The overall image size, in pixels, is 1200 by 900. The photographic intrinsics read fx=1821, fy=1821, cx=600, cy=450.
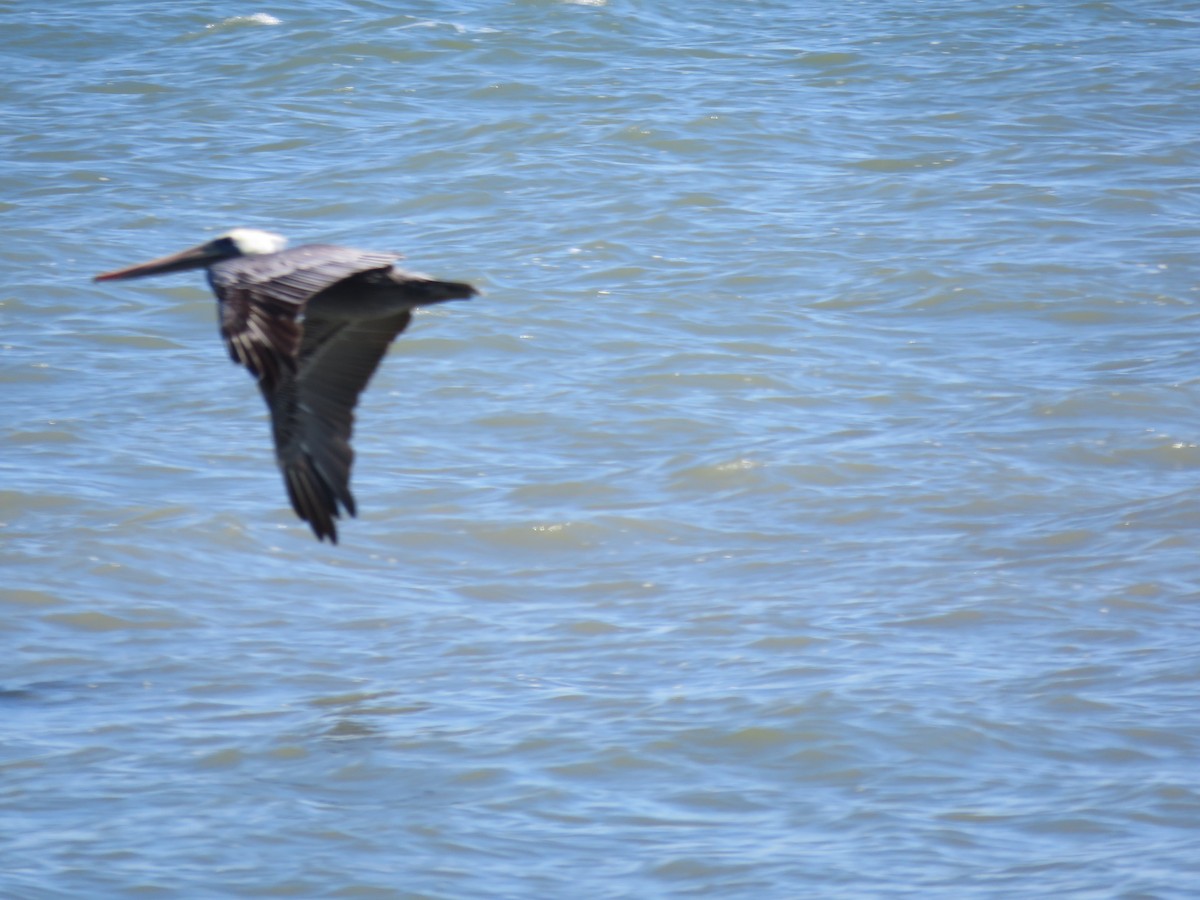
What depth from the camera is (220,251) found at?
5.28 m

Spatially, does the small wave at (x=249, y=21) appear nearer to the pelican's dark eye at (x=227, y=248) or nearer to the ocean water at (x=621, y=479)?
the ocean water at (x=621, y=479)

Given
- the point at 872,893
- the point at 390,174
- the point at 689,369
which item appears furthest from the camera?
the point at 390,174

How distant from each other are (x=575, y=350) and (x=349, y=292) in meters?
4.20

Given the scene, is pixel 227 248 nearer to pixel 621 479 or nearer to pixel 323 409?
pixel 323 409

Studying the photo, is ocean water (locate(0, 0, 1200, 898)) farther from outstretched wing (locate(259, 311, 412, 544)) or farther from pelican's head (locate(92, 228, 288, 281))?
pelican's head (locate(92, 228, 288, 281))

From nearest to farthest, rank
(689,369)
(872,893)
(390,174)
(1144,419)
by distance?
(872,893)
(1144,419)
(689,369)
(390,174)

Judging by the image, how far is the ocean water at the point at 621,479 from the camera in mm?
4875

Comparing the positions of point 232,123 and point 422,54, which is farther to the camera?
point 422,54

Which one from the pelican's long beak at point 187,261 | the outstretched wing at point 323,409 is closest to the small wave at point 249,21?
the pelican's long beak at point 187,261

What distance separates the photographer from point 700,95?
528 inches

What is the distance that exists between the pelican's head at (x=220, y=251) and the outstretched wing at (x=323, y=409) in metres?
Answer: 0.25

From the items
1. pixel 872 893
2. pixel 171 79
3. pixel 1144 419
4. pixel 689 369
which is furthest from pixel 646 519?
pixel 171 79

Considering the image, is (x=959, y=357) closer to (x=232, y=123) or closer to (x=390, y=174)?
(x=390, y=174)

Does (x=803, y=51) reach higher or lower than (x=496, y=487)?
higher
